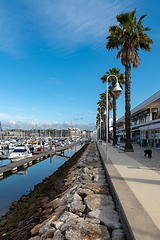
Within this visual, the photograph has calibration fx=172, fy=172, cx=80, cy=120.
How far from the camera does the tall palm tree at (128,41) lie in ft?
63.4

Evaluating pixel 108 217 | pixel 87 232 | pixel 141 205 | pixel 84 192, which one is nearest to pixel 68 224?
pixel 87 232

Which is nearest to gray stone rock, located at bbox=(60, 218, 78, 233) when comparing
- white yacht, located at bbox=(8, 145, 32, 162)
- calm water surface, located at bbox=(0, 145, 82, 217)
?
calm water surface, located at bbox=(0, 145, 82, 217)

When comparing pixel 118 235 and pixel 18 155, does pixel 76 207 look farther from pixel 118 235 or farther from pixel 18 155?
pixel 18 155

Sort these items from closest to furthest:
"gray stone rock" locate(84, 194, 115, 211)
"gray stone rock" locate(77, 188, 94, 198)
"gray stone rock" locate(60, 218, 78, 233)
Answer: "gray stone rock" locate(60, 218, 78, 233), "gray stone rock" locate(84, 194, 115, 211), "gray stone rock" locate(77, 188, 94, 198)

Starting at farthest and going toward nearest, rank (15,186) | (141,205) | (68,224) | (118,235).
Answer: (15,186)
(68,224)
(141,205)
(118,235)

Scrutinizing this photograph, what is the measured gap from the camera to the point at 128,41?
20031mm

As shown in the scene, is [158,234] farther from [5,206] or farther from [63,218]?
[5,206]

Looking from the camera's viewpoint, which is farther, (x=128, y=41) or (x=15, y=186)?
(x=128, y=41)

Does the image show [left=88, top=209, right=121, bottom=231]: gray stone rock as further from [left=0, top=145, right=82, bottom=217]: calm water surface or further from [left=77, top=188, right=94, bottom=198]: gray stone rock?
[left=0, top=145, right=82, bottom=217]: calm water surface

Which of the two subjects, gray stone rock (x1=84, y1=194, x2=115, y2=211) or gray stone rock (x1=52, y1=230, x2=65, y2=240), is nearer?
gray stone rock (x1=52, y1=230, x2=65, y2=240)

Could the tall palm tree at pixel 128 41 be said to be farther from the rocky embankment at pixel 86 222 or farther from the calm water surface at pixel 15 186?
the rocky embankment at pixel 86 222

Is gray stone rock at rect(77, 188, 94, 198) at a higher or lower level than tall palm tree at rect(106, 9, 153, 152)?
lower

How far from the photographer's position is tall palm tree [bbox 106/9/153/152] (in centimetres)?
1933

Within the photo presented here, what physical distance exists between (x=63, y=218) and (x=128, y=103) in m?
17.3
